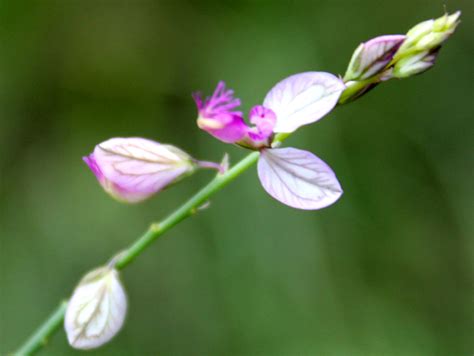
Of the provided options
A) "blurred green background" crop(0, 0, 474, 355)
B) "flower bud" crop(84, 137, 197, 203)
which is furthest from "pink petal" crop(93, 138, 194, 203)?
"blurred green background" crop(0, 0, 474, 355)

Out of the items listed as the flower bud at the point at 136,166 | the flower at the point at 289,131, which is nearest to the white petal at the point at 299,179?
the flower at the point at 289,131

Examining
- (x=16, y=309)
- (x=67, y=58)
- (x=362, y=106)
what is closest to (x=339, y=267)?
(x=362, y=106)

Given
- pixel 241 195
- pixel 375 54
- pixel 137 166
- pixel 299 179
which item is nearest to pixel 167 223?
pixel 137 166

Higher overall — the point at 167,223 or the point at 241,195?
the point at 167,223

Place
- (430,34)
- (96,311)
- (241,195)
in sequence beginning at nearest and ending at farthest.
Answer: (430,34), (96,311), (241,195)

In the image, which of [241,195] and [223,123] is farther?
[241,195]

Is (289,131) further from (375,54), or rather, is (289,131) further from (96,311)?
(96,311)
